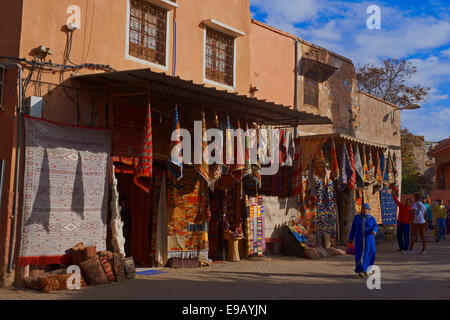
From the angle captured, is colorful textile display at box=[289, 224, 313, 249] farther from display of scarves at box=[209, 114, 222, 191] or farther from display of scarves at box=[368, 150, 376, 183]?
display of scarves at box=[368, 150, 376, 183]

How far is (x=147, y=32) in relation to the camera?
399 inches

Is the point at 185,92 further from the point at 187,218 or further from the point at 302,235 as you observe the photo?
the point at 302,235

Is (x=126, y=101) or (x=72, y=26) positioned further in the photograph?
(x=126, y=101)

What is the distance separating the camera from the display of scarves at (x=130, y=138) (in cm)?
881

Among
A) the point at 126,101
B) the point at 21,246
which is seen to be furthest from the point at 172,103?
the point at 21,246

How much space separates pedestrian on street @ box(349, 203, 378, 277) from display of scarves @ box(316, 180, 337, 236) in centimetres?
472

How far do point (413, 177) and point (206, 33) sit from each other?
29873 mm

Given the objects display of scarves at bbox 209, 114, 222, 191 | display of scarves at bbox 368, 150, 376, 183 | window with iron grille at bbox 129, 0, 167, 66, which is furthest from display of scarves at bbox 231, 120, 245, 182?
display of scarves at bbox 368, 150, 376, 183

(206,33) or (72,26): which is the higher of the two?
(206,33)

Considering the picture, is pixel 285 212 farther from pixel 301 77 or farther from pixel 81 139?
pixel 81 139

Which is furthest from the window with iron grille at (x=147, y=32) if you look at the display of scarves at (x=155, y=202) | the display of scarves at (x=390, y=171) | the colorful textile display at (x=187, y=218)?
the display of scarves at (x=390, y=171)

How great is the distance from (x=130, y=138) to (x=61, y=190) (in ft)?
5.49

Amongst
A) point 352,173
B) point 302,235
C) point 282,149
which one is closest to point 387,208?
point 352,173

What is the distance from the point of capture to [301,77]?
50.1ft
